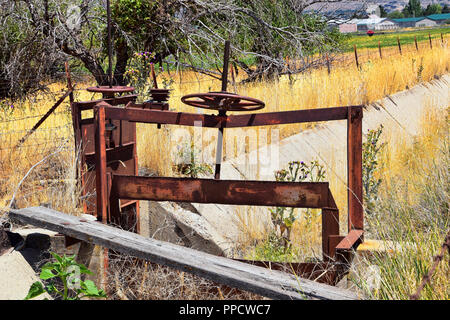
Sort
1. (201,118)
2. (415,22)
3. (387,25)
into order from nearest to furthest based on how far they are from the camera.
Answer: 1. (201,118)
2. (387,25)
3. (415,22)

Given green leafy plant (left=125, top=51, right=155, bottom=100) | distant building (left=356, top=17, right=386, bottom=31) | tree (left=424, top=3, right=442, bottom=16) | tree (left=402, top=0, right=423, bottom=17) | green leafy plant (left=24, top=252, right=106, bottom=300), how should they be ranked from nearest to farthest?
1. green leafy plant (left=24, top=252, right=106, bottom=300)
2. green leafy plant (left=125, top=51, right=155, bottom=100)
3. tree (left=424, top=3, right=442, bottom=16)
4. tree (left=402, top=0, right=423, bottom=17)
5. distant building (left=356, top=17, right=386, bottom=31)

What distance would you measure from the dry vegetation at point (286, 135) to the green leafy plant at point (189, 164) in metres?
0.17

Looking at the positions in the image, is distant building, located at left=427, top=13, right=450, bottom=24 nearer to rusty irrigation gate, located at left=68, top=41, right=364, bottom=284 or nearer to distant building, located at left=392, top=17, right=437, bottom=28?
distant building, located at left=392, top=17, right=437, bottom=28

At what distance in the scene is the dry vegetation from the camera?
10.5 ft

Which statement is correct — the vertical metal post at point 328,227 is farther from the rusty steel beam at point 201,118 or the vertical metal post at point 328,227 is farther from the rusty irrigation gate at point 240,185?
the rusty steel beam at point 201,118

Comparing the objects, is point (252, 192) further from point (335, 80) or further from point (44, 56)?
point (335, 80)

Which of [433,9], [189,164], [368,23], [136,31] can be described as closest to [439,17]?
[433,9]

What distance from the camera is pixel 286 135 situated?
27.7 feet

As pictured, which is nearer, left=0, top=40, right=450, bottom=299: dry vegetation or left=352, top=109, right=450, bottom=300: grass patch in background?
left=352, top=109, right=450, bottom=300: grass patch in background

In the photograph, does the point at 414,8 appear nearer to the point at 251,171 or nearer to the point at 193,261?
the point at 251,171

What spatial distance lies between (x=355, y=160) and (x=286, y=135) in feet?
15.4

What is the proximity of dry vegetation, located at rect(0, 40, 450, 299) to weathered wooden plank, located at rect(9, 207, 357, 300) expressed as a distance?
1.05 ft

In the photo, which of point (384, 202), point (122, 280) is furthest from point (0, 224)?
point (384, 202)

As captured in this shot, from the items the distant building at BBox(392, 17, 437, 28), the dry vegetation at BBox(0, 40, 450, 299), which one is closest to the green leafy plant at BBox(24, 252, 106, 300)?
the dry vegetation at BBox(0, 40, 450, 299)
